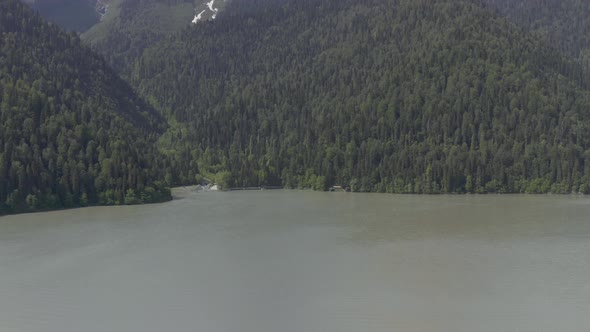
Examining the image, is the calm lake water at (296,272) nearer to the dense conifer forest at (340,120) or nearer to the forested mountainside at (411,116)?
the dense conifer forest at (340,120)

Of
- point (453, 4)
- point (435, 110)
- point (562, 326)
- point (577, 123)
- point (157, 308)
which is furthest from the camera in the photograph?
point (453, 4)

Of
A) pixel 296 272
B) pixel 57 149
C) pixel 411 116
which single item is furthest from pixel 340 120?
pixel 296 272

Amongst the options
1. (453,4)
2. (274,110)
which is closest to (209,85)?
(274,110)

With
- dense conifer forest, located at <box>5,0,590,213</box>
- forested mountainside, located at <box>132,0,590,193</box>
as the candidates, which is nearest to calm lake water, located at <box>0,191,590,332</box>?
dense conifer forest, located at <box>5,0,590,213</box>

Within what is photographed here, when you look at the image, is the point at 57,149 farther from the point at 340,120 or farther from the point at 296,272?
the point at 340,120

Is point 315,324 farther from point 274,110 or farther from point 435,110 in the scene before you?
point 274,110

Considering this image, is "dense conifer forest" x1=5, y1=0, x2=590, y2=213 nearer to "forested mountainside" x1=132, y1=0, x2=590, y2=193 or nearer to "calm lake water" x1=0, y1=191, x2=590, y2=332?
"forested mountainside" x1=132, y1=0, x2=590, y2=193

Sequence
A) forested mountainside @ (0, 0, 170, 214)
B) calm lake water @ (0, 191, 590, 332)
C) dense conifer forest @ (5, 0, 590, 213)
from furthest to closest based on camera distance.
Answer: dense conifer forest @ (5, 0, 590, 213) < forested mountainside @ (0, 0, 170, 214) < calm lake water @ (0, 191, 590, 332)
